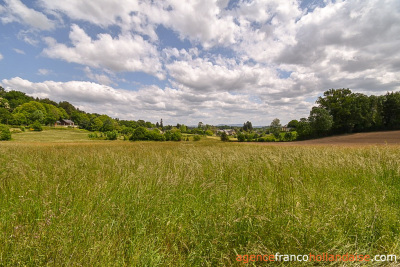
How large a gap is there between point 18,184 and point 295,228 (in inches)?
234

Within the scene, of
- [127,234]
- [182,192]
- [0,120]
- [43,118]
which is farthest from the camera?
[43,118]

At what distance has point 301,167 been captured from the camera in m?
6.07

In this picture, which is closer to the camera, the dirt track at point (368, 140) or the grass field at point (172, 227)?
the grass field at point (172, 227)

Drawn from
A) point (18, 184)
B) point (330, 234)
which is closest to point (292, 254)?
point (330, 234)

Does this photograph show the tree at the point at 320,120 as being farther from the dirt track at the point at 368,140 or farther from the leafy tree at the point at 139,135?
the leafy tree at the point at 139,135

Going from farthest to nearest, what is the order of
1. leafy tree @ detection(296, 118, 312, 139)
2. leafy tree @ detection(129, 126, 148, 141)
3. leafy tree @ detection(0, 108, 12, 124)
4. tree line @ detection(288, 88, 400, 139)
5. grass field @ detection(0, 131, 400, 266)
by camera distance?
leafy tree @ detection(0, 108, 12, 124)
leafy tree @ detection(129, 126, 148, 141)
leafy tree @ detection(296, 118, 312, 139)
tree line @ detection(288, 88, 400, 139)
grass field @ detection(0, 131, 400, 266)

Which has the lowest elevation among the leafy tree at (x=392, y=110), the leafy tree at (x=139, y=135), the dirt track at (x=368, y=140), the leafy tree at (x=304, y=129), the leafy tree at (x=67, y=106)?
the leafy tree at (x=139, y=135)

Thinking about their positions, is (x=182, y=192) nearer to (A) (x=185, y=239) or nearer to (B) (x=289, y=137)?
(A) (x=185, y=239)

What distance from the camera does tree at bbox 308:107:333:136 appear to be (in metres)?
41.6

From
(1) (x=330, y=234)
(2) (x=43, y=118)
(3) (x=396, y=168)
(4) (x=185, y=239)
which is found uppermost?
(2) (x=43, y=118)

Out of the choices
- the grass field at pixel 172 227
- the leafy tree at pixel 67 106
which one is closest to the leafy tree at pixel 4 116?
the leafy tree at pixel 67 106

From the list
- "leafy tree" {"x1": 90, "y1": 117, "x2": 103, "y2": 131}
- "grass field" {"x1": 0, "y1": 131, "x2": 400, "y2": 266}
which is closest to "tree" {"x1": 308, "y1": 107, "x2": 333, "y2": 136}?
"grass field" {"x1": 0, "y1": 131, "x2": 400, "y2": 266}

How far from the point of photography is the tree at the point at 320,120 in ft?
136

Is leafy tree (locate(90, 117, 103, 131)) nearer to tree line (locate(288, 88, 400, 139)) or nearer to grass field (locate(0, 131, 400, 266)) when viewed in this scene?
tree line (locate(288, 88, 400, 139))
